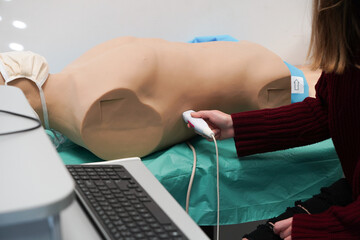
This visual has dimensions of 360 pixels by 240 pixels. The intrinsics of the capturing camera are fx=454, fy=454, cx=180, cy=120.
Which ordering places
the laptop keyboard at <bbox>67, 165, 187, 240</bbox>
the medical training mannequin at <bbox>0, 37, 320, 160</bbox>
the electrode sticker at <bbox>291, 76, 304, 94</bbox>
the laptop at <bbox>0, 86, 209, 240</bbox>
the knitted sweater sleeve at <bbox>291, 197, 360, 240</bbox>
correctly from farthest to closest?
the electrode sticker at <bbox>291, 76, 304, 94</bbox> → the medical training mannequin at <bbox>0, 37, 320, 160</bbox> → the knitted sweater sleeve at <bbox>291, 197, 360, 240</bbox> → the laptop keyboard at <bbox>67, 165, 187, 240</bbox> → the laptop at <bbox>0, 86, 209, 240</bbox>

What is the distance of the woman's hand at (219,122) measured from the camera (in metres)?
1.07

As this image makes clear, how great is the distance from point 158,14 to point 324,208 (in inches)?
39.2

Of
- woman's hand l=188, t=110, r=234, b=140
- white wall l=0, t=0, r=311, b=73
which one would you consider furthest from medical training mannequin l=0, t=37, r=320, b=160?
white wall l=0, t=0, r=311, b=73

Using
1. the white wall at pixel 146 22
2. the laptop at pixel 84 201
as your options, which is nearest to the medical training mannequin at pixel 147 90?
the laptop at pixel 84 201

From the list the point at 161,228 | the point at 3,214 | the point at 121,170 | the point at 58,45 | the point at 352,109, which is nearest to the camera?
the point at 3,214

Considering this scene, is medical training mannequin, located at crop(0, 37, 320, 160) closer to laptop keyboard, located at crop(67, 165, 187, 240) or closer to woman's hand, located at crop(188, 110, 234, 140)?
woman's hand, located at crop(188, 110, 234, 140)

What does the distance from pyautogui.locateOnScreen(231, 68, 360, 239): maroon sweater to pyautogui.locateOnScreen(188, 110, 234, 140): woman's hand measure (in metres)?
0.02

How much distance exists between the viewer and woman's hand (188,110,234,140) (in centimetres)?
107

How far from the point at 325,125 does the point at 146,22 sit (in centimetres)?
85

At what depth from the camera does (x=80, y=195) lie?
630 millimetres

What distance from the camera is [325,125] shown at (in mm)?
1067

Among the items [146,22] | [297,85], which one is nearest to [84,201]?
[297,85]

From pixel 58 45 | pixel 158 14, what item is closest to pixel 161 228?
pixel 58 45

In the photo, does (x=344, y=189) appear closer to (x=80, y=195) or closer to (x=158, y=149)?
(x=158, y=149)
